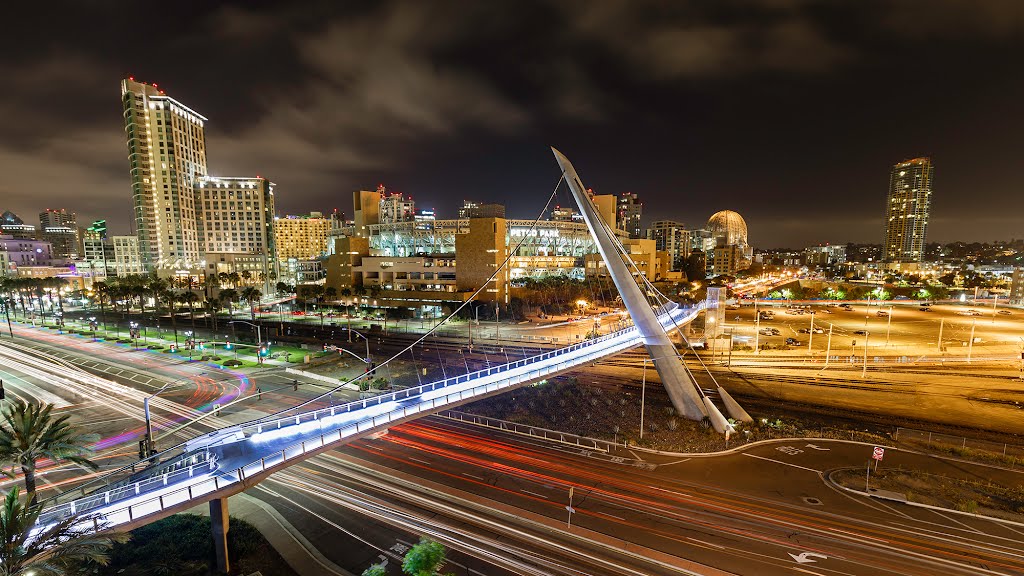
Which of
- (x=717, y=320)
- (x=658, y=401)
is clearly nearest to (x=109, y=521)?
(x=658, y=401)

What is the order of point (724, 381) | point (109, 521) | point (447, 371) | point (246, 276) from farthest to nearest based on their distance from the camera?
point (246, 276), point (447, 371), point (724, 381), point (109, 521)

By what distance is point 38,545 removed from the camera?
13.4 meters

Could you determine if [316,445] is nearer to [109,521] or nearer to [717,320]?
[109,521]

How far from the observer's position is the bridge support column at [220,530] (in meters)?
18.2

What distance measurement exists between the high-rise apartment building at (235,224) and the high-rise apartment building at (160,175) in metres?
4.50

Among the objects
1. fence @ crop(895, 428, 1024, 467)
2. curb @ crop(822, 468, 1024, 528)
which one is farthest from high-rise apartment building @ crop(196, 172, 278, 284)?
fence @ crop(895, 428, 1024, 467)

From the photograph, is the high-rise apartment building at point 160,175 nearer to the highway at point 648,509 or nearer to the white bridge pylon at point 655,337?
the highway at point 648,509

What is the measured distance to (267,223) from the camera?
155875mm

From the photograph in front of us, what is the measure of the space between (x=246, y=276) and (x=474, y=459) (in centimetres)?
13036

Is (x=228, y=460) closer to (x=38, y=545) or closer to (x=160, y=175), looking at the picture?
(x=38, y=545)

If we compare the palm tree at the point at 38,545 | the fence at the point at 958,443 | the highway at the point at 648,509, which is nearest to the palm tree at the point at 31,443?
the palm tree at the point at 38,545

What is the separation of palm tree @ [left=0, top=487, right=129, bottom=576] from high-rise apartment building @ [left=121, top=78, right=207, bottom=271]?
515 feet

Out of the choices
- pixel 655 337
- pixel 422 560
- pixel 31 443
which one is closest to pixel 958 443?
pixel 655 337

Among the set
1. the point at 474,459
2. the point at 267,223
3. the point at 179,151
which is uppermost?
the point at 179,151
